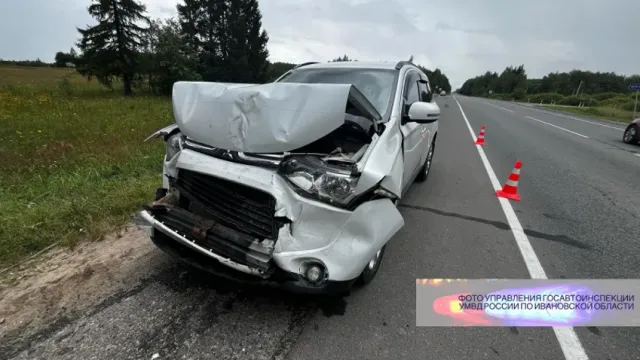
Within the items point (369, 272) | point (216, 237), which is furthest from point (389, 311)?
point (216, 237)

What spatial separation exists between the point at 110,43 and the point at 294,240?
105 ft

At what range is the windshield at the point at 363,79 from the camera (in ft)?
11.5

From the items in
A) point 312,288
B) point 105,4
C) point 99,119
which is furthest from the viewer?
point 105,4

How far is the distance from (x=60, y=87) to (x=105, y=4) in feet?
28.2

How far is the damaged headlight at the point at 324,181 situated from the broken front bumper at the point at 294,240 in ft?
0.19

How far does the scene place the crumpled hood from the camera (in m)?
2.30

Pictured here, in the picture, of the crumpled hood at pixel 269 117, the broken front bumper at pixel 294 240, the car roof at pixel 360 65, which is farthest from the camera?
the car roof at pixel 360 65

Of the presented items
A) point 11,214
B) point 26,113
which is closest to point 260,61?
point 26,113

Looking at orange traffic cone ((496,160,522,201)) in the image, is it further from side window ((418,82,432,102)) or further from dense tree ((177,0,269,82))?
dense tree ((177,0,269,82))

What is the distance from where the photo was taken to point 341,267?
2062 millimetres

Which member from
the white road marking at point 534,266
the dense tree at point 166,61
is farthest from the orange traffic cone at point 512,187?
the dense tree at point 166,61

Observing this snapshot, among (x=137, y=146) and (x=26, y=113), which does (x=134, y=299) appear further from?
(x=26, y=113)

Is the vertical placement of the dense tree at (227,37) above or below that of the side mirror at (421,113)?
above

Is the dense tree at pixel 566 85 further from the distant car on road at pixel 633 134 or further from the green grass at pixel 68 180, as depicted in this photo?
the green grass at pixel 68 180
